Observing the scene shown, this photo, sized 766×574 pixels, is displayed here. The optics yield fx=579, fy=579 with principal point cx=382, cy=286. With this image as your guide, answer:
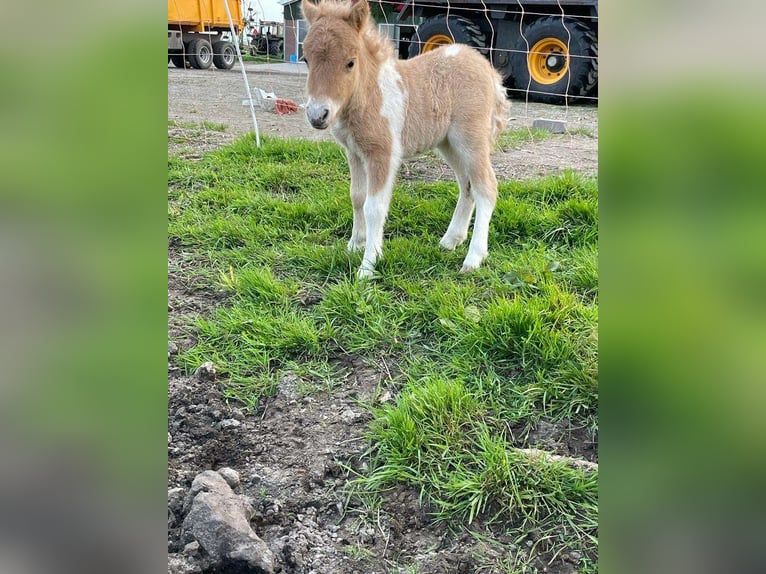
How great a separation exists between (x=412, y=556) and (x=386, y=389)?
0.92 meters

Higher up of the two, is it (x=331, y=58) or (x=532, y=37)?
(x=532, y=37)

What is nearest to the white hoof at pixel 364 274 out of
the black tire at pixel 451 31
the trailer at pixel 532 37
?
the trailer at pixel 532 37

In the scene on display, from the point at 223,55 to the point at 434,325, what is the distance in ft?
55.3

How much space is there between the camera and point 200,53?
1652 cm

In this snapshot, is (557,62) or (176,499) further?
(557,62)

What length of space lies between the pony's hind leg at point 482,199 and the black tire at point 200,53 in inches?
575

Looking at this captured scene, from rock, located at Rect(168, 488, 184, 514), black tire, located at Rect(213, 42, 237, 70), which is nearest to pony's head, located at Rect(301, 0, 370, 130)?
rock, located at Rect(168, 488, 184, 514)

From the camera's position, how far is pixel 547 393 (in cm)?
257

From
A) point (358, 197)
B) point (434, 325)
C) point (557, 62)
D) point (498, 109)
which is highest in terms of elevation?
point (557, 62)

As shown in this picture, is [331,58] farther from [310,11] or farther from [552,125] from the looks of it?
[552,125]

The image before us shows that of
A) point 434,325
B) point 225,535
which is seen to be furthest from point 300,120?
point 225,535

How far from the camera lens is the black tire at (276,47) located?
17.1m

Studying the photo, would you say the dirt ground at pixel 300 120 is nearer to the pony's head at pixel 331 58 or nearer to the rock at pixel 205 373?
the pony's head at pixel 331 58
